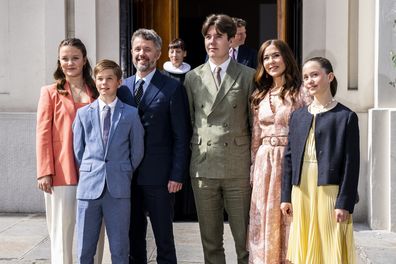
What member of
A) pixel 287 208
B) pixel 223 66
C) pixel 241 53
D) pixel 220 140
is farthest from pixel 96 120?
pixel 241 53

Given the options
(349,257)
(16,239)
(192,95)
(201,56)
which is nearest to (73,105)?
(192,95)

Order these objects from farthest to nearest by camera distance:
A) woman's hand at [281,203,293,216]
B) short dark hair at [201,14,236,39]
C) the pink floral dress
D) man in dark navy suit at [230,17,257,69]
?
man in dark navy suit at [230,17,257,69] < short dark hair at [201,14,236,39] < the pink floral dress < woman's hand at [281,203,293,216]

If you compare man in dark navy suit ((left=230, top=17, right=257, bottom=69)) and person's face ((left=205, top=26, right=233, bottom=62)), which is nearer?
person's face ((left=205, top=26, right=233, bottom=62))

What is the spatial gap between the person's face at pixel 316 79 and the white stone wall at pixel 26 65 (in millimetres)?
4228

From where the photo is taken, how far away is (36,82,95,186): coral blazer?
486 centimetres

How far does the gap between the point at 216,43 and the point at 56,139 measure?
133cm

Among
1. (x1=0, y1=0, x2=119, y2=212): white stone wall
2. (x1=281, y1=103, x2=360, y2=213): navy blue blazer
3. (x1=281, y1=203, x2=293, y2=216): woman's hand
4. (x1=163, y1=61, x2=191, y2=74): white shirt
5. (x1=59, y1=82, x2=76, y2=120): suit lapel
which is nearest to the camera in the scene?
(x1=281, y1=103, x2=360, y2=213): navy blue blazer

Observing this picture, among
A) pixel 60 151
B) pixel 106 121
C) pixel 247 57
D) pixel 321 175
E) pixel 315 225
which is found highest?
pixel 247 57

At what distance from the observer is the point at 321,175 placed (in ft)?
14.2

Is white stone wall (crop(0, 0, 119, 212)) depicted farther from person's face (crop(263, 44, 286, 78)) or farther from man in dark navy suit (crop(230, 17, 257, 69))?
person's face (crop(263, 44, 286, 78))

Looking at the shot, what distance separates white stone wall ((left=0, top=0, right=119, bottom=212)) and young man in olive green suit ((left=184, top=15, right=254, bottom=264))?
3557mm

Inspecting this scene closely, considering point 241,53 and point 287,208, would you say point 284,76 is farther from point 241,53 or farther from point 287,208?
point 241,53

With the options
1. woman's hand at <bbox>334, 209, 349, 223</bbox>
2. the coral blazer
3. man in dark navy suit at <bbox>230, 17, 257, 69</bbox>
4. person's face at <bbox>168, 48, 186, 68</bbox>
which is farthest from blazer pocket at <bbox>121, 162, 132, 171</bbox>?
person's face at <bbox>168, 48, 186, 68</bbox>

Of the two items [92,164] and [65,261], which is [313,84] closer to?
[92,164]
